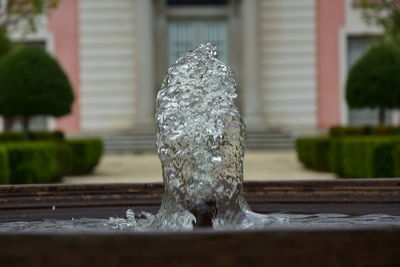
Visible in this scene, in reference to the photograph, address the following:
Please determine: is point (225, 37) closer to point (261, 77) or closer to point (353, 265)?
point (261, 77)

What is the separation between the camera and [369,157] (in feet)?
40.1

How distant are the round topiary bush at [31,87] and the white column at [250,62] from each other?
30.6 ft

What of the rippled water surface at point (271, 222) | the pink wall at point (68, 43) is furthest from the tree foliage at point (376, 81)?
the rippled water surface at point (271, 222)

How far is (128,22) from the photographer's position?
25969 mm

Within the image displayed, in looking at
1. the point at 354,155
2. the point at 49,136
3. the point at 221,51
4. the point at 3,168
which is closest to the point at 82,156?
the point at 49,136

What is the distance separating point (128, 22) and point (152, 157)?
607cm

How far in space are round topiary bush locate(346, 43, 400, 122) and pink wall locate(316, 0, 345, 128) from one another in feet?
27.9

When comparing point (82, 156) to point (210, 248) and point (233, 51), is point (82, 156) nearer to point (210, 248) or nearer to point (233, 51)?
point (233, 51)

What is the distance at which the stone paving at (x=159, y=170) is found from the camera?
14.1m

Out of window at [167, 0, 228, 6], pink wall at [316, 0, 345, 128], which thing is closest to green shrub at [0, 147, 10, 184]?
window at [167, 0, 228, 6]

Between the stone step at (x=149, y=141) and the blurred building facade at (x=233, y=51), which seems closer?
the stone step at (x=149, y=141)

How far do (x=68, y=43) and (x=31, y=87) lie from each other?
1006 centimetres

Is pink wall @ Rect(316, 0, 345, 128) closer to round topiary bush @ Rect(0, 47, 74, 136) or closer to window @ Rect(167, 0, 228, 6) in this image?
window @ Rect(167, 0, 228, 6)

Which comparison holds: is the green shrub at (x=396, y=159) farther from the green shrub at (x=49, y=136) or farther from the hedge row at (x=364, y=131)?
the green shrub at (x=49, y=136)
